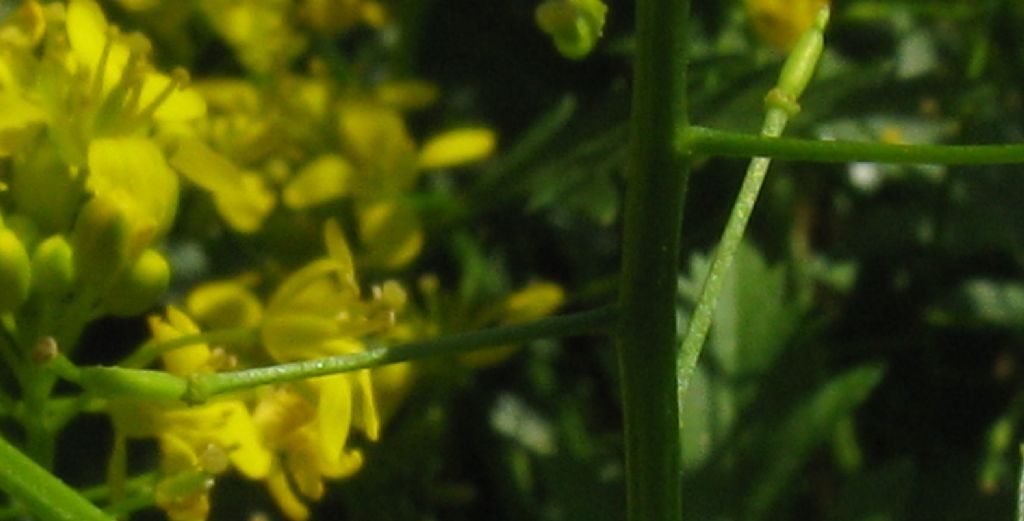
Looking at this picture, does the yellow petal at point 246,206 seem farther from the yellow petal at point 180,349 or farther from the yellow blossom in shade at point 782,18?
the yellow blossom in shade at point 782,18

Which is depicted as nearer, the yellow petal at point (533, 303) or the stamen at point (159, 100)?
the stamen at point (159, 100)

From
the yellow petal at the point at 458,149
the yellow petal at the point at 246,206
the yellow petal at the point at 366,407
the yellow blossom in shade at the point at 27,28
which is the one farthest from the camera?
the yellow petal at the point at 458,149

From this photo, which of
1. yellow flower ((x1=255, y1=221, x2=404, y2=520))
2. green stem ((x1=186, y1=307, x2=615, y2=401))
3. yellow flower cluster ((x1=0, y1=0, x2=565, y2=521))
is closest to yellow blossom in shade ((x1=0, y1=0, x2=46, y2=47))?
yellow flower cluster ((x1=0, y1=0, x2=565, y2=521))

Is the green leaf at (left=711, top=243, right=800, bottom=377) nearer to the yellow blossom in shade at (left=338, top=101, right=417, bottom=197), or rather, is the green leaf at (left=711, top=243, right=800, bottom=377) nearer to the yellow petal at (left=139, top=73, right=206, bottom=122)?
the yellow blossom in shade at (left=338, top=101, right=417, bottom=197)

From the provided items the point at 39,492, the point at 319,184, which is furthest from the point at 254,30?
the point at 39,492

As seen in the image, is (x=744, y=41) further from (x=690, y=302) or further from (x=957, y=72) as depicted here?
(x=690, y=302)

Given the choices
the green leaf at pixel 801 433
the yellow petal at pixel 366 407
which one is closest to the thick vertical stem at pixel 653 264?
the yellow petal at pixel 366 407

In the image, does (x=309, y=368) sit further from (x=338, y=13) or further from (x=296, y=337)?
(x=338, y=13)

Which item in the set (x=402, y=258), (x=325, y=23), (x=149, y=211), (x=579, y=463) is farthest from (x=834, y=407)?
(x=149, y=211)
